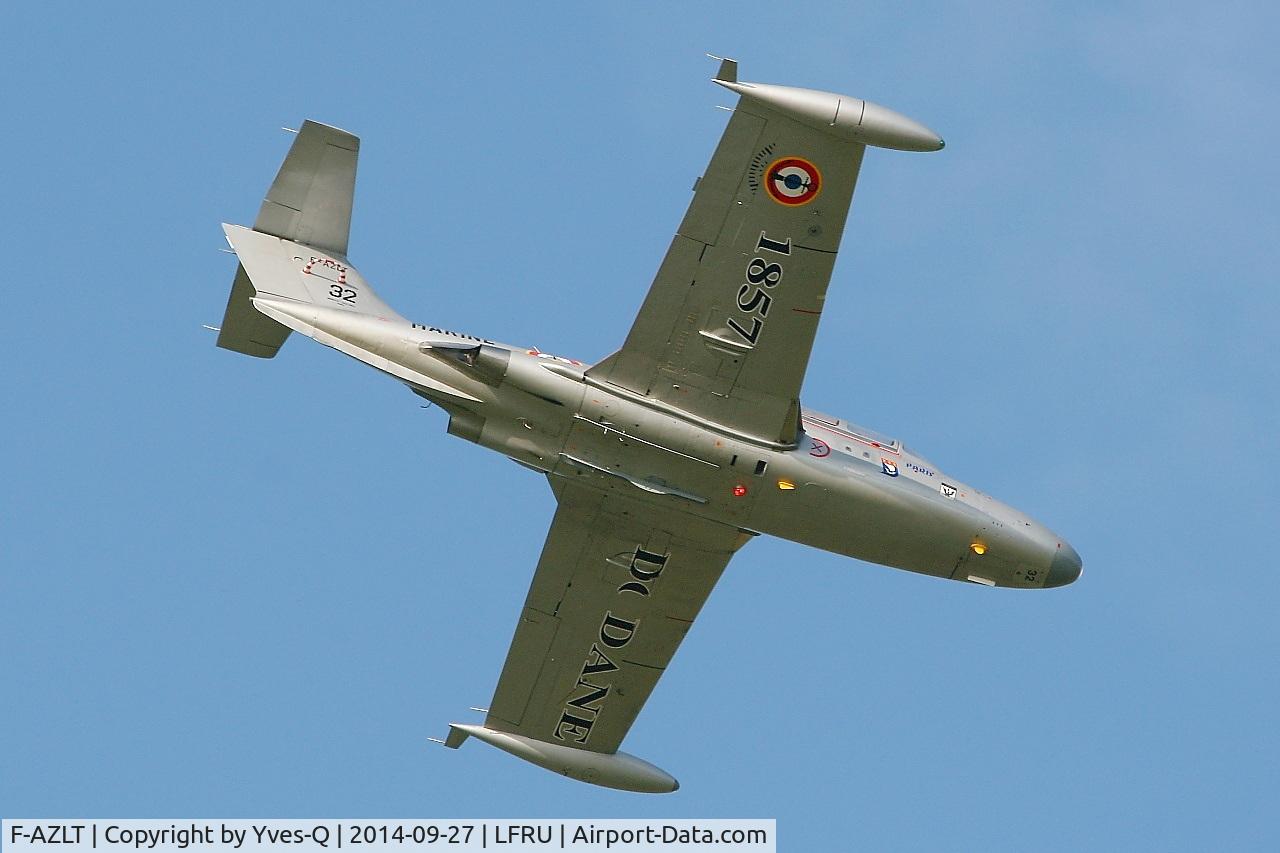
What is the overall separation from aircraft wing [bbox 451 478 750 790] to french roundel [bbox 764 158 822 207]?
5984 millimetres

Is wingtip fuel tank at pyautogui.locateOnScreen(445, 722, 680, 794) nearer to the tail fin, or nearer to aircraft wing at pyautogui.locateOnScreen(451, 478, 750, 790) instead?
aircraft wing at pyautogui.locateOnScreen(451, 478, 750, 790)

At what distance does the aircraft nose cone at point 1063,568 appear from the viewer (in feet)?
114

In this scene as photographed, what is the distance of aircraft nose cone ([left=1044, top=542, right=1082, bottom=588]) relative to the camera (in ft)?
114

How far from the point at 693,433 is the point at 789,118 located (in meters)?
5.39

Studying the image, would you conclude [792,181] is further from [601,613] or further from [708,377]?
[601,613]

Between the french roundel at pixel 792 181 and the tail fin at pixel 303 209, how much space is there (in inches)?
292

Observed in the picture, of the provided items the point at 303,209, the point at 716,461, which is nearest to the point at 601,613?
the point at 716,461

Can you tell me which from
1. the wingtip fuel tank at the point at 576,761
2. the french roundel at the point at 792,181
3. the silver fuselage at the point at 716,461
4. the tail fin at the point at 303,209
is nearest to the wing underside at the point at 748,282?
the french roundel at the point at 792,181

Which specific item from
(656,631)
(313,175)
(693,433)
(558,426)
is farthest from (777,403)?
(313,175)

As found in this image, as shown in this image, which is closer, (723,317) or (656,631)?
(723,317)

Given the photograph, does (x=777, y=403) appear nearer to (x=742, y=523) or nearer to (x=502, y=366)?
(x=742, y=523)

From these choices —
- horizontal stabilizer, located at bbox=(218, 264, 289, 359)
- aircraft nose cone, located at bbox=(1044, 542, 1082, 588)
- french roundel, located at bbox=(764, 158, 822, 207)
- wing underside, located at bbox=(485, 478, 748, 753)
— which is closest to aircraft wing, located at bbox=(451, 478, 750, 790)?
wing underside, located at bbox=(485, 478, 748, 753)

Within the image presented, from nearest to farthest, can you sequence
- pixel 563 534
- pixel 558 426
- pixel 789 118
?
pixel 789 118 → pixel 558 426 → pixel 563 534

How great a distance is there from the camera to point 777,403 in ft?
107
